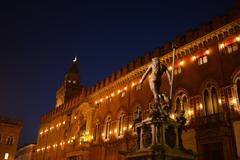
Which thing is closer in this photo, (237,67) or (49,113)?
(237,67)

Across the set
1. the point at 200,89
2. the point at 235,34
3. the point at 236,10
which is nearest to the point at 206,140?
the point at 200,89

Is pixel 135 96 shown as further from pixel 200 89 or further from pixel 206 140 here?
Result: pixel 206 140

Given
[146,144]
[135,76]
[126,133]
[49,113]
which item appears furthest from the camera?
[49,113]

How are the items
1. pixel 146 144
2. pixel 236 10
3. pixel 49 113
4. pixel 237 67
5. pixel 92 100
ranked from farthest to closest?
pixel 49 113, pixel 92 100, pixel 236 10, pixel 237 67, pixel 146 144

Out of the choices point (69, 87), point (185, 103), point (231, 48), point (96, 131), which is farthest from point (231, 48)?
point (69, 87)

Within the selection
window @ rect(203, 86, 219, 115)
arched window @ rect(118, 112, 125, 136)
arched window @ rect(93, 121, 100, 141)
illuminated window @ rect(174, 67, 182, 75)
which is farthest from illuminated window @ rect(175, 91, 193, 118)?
arched window @ rect(93, 121, 100, 141)

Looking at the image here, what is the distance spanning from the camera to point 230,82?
15367 millimetres

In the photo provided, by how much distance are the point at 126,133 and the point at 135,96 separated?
10.9 ft

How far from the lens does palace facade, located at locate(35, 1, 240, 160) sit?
15.1 meters

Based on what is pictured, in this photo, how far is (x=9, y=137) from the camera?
41.7 meters

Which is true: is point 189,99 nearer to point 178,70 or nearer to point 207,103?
point 207,103

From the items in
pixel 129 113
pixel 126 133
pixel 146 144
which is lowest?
pixel 146 144

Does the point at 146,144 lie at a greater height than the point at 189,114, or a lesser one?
lesser

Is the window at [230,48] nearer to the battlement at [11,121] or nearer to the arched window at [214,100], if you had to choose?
the arched window at [214,100]
